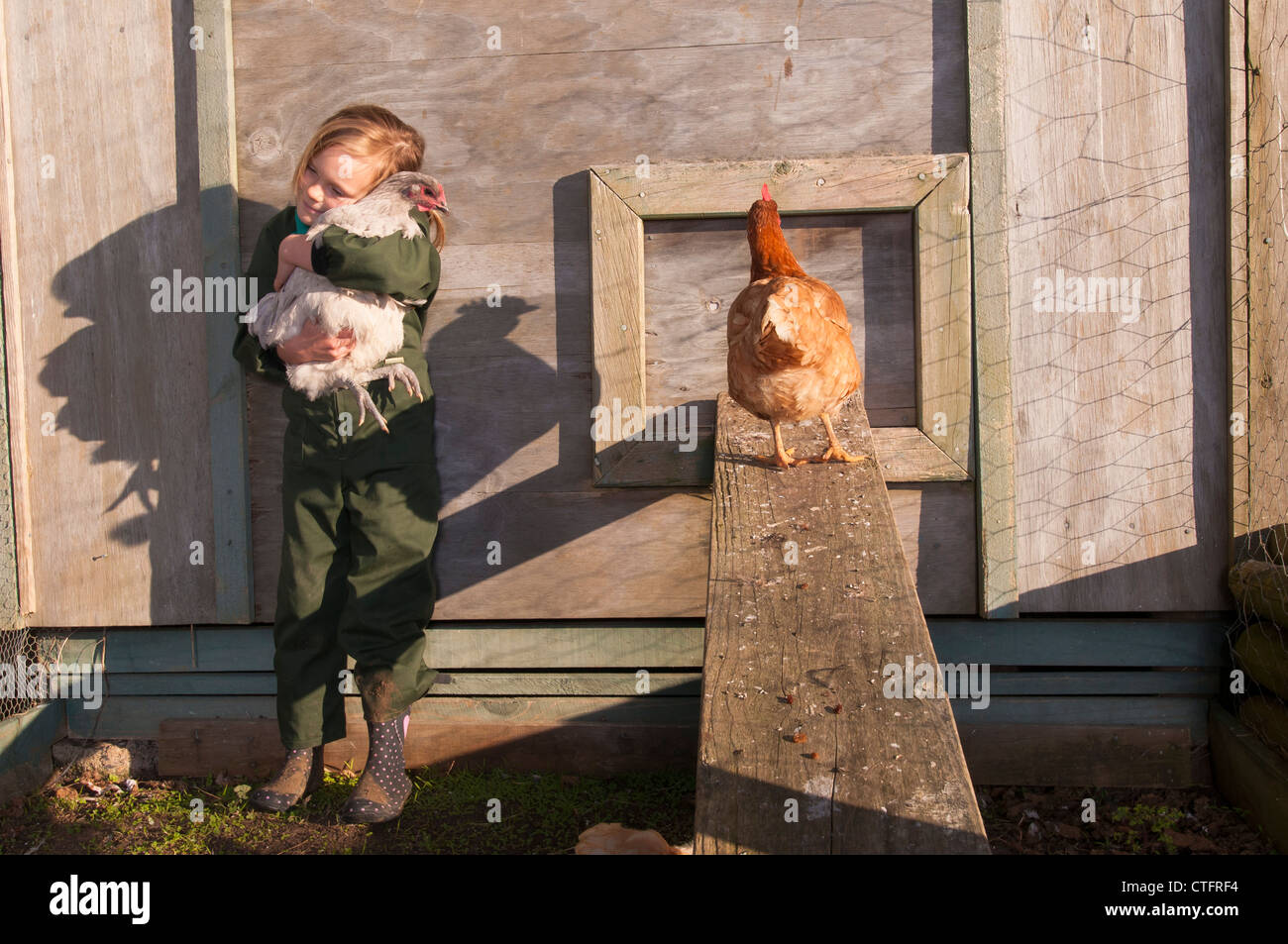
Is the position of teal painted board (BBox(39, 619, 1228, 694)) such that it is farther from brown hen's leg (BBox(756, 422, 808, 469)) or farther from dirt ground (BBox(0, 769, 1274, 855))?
brown hen's leg (BBox(756, 422, 808, 469))

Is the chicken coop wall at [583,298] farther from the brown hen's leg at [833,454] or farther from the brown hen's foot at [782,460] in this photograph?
the brown hen's leg at [833,454]

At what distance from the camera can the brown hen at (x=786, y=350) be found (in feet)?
7.55

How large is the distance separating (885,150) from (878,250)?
14.1 inches

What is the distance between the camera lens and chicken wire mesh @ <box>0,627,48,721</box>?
11.5 feet

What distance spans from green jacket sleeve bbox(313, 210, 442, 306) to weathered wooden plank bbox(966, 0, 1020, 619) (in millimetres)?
1974

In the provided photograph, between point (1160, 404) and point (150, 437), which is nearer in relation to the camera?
point (1160, 404)

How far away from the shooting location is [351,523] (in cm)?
297

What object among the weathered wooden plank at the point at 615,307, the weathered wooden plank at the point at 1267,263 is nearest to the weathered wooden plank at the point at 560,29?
the weathered wooden plank at the point at 615,307

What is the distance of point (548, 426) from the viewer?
3328mm

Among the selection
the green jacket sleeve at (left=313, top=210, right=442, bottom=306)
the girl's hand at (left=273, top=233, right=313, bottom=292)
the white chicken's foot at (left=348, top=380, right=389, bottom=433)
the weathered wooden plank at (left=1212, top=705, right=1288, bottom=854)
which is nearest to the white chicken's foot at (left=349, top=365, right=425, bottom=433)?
the white chicken's foot at (left=348, top=380, right=389, bottom=433)

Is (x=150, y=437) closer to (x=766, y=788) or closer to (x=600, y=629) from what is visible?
(x=600, y=629)

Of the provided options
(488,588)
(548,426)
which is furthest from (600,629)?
(548,426)
